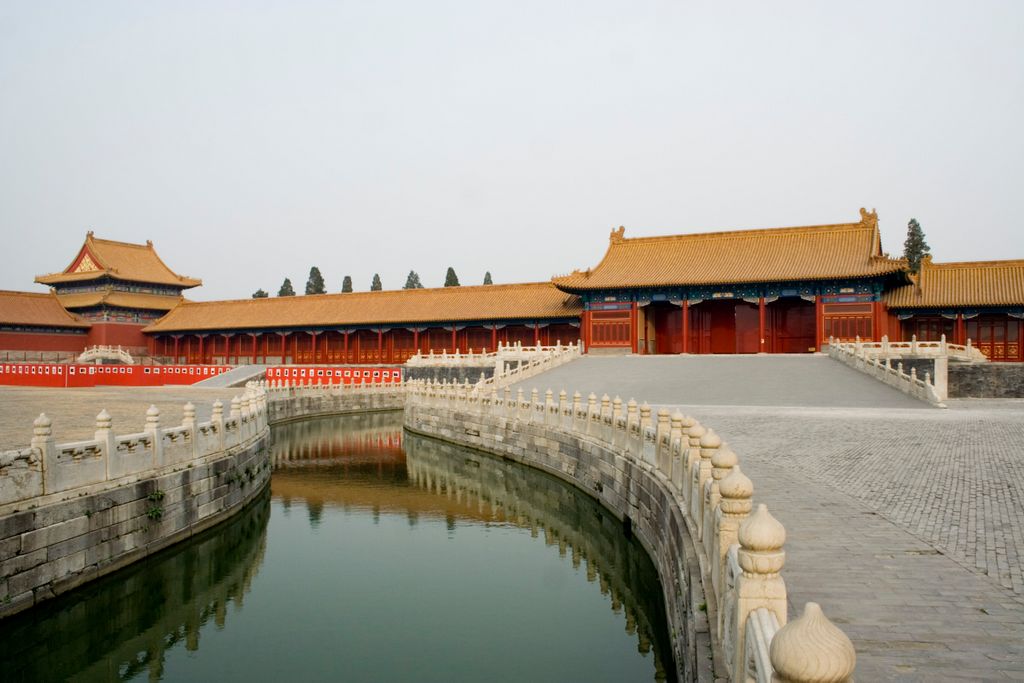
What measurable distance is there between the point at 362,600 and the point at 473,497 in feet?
24.7

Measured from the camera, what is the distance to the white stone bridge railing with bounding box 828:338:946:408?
24.2 m

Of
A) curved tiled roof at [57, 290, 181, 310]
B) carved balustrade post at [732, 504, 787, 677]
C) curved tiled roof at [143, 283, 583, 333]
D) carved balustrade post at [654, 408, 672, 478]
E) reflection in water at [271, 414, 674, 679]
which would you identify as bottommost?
reflection in water at [271, 414, 674, 679]

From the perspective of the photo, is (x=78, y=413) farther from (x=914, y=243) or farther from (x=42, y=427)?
(x=914, y=243)

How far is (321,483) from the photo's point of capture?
21219mm

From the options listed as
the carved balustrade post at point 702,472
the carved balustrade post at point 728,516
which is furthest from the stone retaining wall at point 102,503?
the carved balustrade post at point 728,516

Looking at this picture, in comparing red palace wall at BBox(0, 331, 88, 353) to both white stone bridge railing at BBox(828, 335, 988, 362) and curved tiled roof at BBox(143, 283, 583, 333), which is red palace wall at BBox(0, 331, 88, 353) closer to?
curved tiled roof at BBox(143, 283, 583, 333)

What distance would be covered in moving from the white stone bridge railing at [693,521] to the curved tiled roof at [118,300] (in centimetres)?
4225

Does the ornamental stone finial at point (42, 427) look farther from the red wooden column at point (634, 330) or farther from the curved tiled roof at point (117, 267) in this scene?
the curved tiled roof at point (117, 267)

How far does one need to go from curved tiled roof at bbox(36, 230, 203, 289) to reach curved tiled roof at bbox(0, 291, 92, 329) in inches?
104

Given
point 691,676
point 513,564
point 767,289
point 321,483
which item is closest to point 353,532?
point 513,564

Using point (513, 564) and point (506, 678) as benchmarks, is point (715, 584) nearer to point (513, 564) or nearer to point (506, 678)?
point (506, 678)

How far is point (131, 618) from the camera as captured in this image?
36.3 feet

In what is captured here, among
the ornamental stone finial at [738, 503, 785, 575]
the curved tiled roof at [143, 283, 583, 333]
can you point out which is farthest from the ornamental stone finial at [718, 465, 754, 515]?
the curved tiled roof at [143, 283, 583, 333]

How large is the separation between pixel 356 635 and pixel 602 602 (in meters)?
3.61
